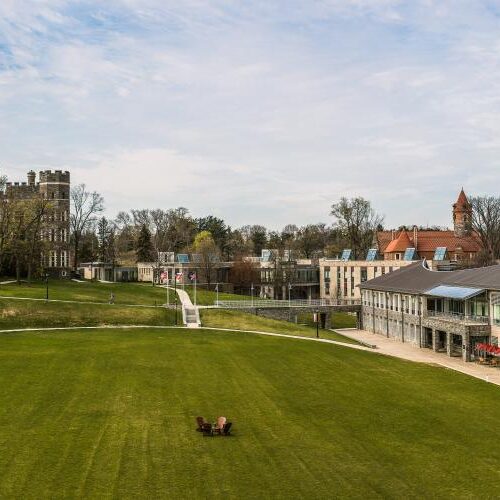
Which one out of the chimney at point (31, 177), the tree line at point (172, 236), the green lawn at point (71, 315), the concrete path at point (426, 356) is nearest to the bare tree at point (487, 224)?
the tree line at point (172, 236)

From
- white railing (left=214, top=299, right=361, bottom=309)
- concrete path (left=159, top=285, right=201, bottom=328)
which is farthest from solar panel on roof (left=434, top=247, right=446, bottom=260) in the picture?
concrete path (left=159, top=285, right=201, bottom=328)

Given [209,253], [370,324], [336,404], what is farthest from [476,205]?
[336,404]

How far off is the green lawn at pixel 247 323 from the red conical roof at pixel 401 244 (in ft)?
149

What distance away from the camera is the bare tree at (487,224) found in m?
101

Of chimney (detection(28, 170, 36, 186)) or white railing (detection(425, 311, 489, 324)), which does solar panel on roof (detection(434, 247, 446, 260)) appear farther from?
chimney (detection(28, 170, 36, 186))

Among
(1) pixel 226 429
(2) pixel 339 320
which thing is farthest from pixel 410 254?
(1) pixel 226 429

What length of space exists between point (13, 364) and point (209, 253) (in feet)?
241

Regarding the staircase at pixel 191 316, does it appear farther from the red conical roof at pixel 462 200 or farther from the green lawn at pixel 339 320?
the red conical roof at pixel 462 200

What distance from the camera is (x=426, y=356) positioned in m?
55.2

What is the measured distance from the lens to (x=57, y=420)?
28.2 metres

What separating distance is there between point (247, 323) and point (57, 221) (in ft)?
143

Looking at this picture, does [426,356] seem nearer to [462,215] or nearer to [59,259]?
[59,259]

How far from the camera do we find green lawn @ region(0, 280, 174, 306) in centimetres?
6888

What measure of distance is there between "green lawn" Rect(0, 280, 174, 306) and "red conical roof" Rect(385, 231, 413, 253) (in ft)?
134
